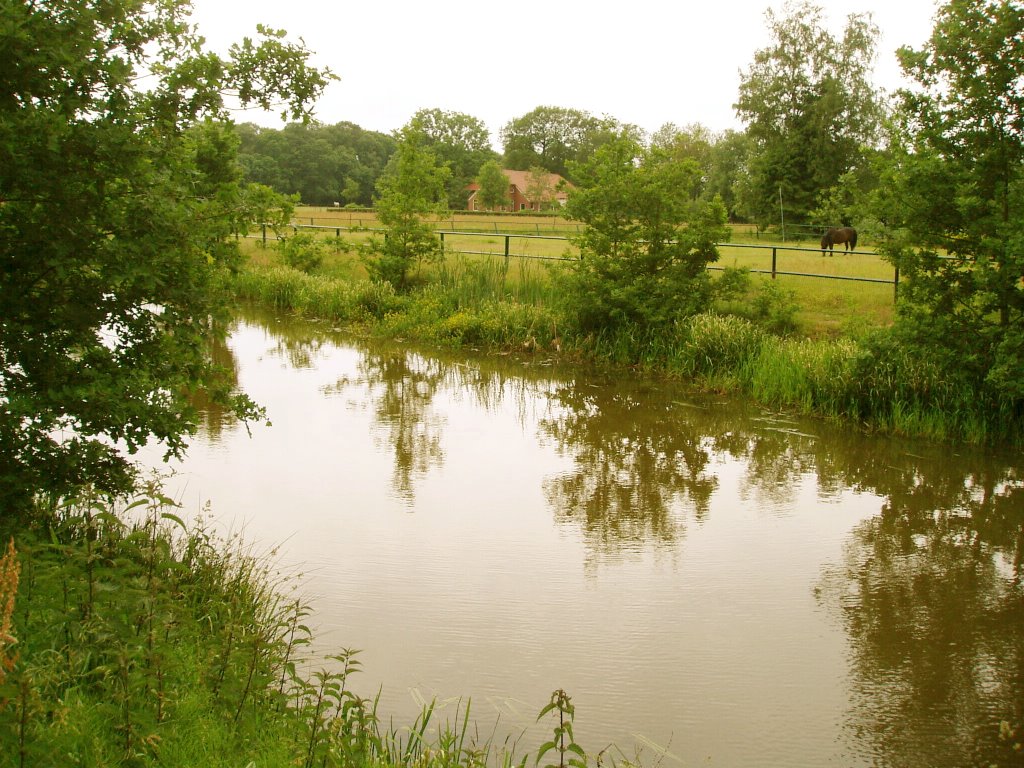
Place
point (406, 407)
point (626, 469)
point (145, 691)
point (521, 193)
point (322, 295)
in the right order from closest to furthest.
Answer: point (145, 691), point (626, 469), point (406, 407), point (322, 295), point (521, 193)

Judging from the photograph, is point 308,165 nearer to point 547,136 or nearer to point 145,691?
point 547,136

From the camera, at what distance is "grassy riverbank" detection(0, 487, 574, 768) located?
3.17 metres

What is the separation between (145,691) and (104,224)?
2.60 metres

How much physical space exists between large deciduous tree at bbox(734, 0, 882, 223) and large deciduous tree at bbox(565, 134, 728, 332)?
101 feet

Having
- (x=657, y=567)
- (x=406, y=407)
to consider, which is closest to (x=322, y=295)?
(x=406, y=407)

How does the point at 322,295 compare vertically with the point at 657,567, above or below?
above

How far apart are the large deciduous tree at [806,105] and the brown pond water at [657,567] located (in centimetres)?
3607

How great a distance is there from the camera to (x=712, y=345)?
15242mm

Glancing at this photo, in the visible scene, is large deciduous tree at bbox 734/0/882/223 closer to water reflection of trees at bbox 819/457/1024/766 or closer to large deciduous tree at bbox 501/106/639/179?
water reflection of trees at bbox 819/457/1024/766

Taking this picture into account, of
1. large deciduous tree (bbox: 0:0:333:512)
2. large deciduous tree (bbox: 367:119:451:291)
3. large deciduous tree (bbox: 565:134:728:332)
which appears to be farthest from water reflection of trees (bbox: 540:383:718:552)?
large deciduous tree (bbox: 367:119:451:291)

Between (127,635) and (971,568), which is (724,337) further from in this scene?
(127,635)

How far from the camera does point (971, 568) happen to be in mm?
7668

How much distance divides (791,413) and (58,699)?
11.5m

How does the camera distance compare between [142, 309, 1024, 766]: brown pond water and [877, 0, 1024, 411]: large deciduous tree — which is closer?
[142, 309, 1024, 766]: brown pond water
